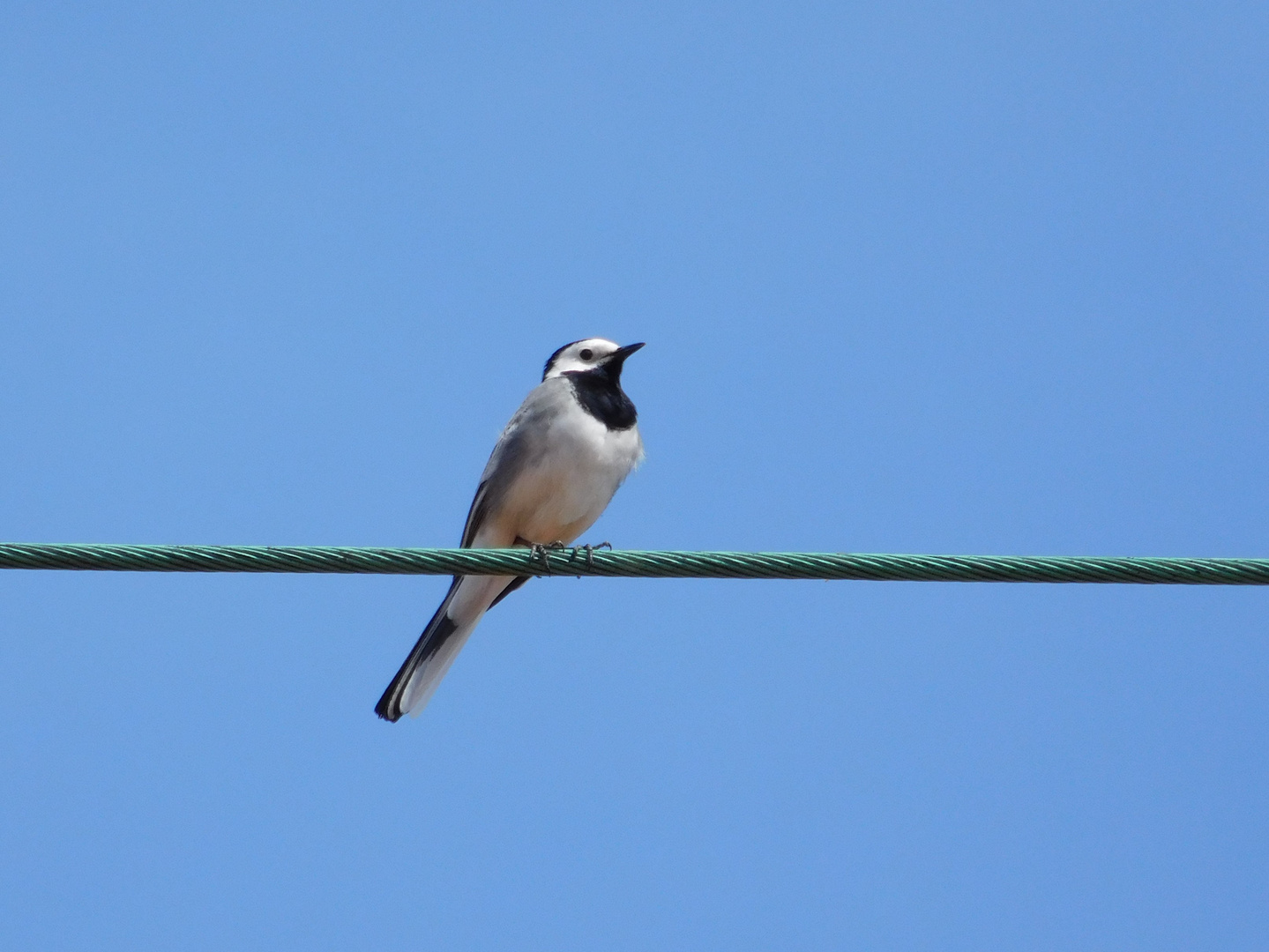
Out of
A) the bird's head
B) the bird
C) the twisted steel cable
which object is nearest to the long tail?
the bird

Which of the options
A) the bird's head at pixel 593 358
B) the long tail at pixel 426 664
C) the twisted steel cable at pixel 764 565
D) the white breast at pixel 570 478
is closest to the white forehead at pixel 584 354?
the bird's head at pixel 593 358

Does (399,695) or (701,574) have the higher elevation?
(399,695)

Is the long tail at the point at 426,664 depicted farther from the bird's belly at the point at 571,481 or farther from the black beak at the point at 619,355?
the black beak at the point at 619,355

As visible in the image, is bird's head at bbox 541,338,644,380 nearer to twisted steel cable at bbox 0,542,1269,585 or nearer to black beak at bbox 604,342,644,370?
black beak at bbox 604,342,644,370

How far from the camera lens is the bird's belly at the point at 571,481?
25.0 ft

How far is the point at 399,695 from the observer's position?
752 centimetres

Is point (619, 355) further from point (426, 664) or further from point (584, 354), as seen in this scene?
point (426, 664)

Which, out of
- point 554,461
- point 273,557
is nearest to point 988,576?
point 273,557

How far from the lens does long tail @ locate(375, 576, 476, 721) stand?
7.49 metres

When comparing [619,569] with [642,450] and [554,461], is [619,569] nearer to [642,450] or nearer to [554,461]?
[554,461]

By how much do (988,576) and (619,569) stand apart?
126cm

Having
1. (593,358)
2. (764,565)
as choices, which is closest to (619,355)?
(593,358)

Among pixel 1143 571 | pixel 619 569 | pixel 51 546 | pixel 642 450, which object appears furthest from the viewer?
pixel 642 450

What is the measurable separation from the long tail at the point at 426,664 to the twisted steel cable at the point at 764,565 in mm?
2877
